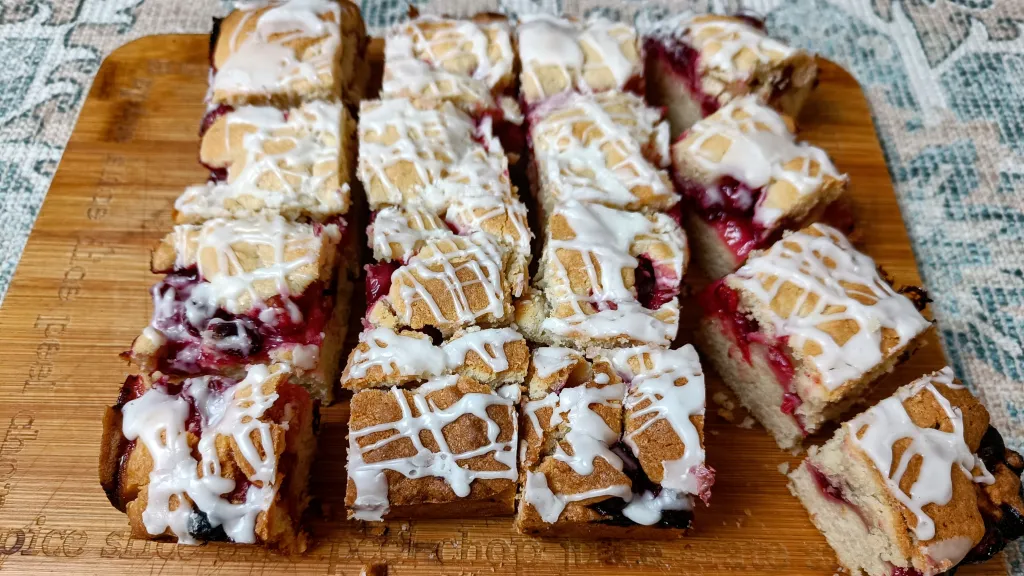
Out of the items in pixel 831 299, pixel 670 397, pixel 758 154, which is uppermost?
pixel 758 154

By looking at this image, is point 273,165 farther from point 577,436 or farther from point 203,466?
point 577,436

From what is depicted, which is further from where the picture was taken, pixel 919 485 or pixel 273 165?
pixel 273 165

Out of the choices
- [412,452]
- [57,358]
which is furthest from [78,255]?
[412,452]

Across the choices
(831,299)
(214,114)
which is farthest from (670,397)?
(214,114)

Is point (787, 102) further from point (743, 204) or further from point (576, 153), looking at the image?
point (576, 153)

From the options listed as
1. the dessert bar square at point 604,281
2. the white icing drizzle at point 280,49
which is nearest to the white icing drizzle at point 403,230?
the dessert bar square at point 604,281

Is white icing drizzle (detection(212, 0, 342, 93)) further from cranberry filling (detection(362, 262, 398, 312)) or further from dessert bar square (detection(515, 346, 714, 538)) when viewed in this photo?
dessert bar square (detection(515, 346, 714, 538))

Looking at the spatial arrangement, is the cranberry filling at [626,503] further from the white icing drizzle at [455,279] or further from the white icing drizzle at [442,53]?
the white icing drizzle at [442,53]

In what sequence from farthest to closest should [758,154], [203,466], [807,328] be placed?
1. [758,154]
2. [807,328]
3. [203,466]
